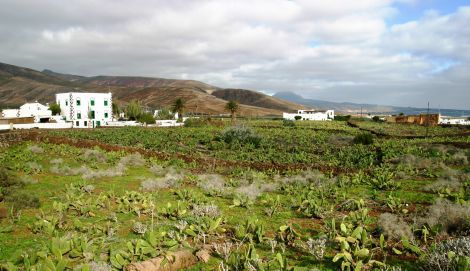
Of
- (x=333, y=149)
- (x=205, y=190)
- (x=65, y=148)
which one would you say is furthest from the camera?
(x=333, y=149)

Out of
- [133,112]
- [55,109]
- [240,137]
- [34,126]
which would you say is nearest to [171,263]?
[240,137]

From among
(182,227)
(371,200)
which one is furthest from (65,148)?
(371,200)

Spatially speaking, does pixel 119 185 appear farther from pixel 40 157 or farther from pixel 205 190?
pixel 40 157

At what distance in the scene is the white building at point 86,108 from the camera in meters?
68.4

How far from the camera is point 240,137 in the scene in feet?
116

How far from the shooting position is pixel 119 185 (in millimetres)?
17188

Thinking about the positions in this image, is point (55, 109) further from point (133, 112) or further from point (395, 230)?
point (395, 230)

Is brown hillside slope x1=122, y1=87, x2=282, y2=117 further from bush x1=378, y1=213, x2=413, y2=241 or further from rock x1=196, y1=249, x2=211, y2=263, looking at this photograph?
rock x1=196, y1=249, x2=211, y2=263

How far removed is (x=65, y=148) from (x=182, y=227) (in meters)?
21.4

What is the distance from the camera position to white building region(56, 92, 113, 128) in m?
68.4

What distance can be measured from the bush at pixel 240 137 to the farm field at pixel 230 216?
36.5ft

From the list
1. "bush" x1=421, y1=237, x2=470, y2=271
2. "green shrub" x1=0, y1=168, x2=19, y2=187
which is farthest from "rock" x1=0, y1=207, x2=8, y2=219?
"bush" x1=421, y1=237, x2=470, y2=271

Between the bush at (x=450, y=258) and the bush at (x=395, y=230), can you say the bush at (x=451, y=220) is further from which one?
the bush at (x=450, y=258)

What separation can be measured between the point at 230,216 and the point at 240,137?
23.1 meters
